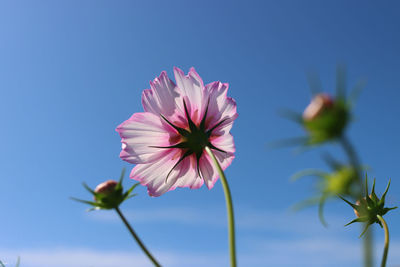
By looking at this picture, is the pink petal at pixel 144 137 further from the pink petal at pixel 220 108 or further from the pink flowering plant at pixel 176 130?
the pink petal at pixel 220 108

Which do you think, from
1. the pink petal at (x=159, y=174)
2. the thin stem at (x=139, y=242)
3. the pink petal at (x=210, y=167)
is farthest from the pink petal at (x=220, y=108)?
the thin stem at (x=139, y=242)

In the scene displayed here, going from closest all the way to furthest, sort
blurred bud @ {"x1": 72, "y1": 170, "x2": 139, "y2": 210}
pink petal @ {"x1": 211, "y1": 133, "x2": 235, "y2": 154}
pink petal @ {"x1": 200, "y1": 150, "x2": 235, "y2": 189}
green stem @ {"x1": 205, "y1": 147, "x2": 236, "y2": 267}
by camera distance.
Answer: green stem @ {"x1": 205, "y1": 147, "x2": 236, "y2": 267} → blurred bud @ {"x1": 72, "y1": 170, "x2": 139, "y2": 210} → pink petal @ {"x1": 211, "y1": 133, "x2": 235, "y2": 154} → pink petal @ {"x1": 200, "y1": 150, "x2": 235, "y2": 189}

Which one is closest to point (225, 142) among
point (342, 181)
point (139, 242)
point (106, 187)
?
point (106, 187)

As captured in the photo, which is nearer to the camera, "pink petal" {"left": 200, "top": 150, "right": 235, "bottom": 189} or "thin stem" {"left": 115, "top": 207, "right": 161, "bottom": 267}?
"thin stem" {"left": 115, "top": 207, "right": 161, "bottom": 267}

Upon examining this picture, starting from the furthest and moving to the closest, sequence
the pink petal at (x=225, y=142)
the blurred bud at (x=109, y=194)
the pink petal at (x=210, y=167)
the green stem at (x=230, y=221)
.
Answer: the pink petal at (x=210, y=167), the pink petal at (x=225, y=142), the blurred bud at (x=109, y=194), the green stem at (x=230, y=221)

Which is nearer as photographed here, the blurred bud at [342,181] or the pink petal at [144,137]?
the blurred bud at [342,181]

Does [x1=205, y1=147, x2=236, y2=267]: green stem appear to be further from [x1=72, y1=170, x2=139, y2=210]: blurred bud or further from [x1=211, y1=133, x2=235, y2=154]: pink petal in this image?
[x1=211, y1=133, x2=235, y2=154]: pink petal

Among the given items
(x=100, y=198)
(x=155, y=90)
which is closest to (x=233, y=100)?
(x=155, y=90)

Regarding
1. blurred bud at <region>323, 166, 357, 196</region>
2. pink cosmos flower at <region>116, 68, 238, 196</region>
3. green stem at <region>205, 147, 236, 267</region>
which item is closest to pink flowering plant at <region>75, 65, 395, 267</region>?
pink cosmos flower at <region>116, 68, 238, 196</region>

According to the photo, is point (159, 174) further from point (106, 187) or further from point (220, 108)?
point (106, 187)
